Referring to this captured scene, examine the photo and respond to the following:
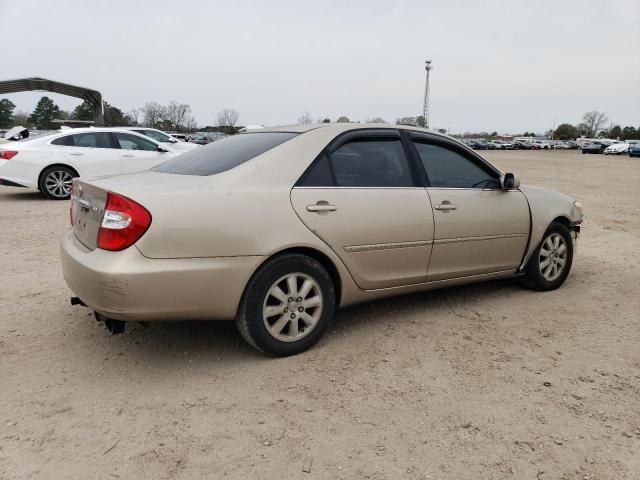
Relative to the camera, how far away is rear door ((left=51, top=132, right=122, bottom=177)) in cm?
1031

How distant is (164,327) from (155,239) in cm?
120

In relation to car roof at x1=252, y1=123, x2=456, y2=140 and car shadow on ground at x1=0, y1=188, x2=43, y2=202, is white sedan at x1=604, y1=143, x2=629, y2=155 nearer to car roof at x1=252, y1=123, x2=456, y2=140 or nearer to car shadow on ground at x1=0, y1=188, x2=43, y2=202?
car shadow on ground at x1=0, y1=188, x2=43, y2=202

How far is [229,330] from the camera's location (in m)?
3.78

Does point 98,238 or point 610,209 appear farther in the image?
point 610,209

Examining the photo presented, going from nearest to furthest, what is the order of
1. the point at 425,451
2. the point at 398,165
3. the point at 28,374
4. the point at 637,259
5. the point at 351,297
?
the point at 425,451, the point at 28,374, the point at 351,297, the point at 398,165, the point at 637,259

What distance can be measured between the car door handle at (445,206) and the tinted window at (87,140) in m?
8.69

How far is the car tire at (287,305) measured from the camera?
312 cm

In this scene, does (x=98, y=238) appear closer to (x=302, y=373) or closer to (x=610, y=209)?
(x=302, y=373)

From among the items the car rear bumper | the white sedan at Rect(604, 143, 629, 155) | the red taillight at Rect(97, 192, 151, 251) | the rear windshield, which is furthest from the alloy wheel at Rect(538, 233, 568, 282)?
the white sedan at Rect(604, 143, 629, 155)

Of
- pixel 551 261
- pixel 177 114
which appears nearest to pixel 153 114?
pixel 177 114

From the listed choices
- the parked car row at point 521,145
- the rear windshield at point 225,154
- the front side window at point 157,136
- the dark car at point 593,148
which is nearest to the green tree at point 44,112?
the parked car row at point 521,145

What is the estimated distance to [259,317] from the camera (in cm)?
315

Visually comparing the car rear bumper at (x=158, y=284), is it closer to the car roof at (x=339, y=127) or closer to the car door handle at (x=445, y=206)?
the car roof at (x=339, y=127)

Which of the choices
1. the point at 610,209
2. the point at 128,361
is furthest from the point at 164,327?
the point at 610,209
